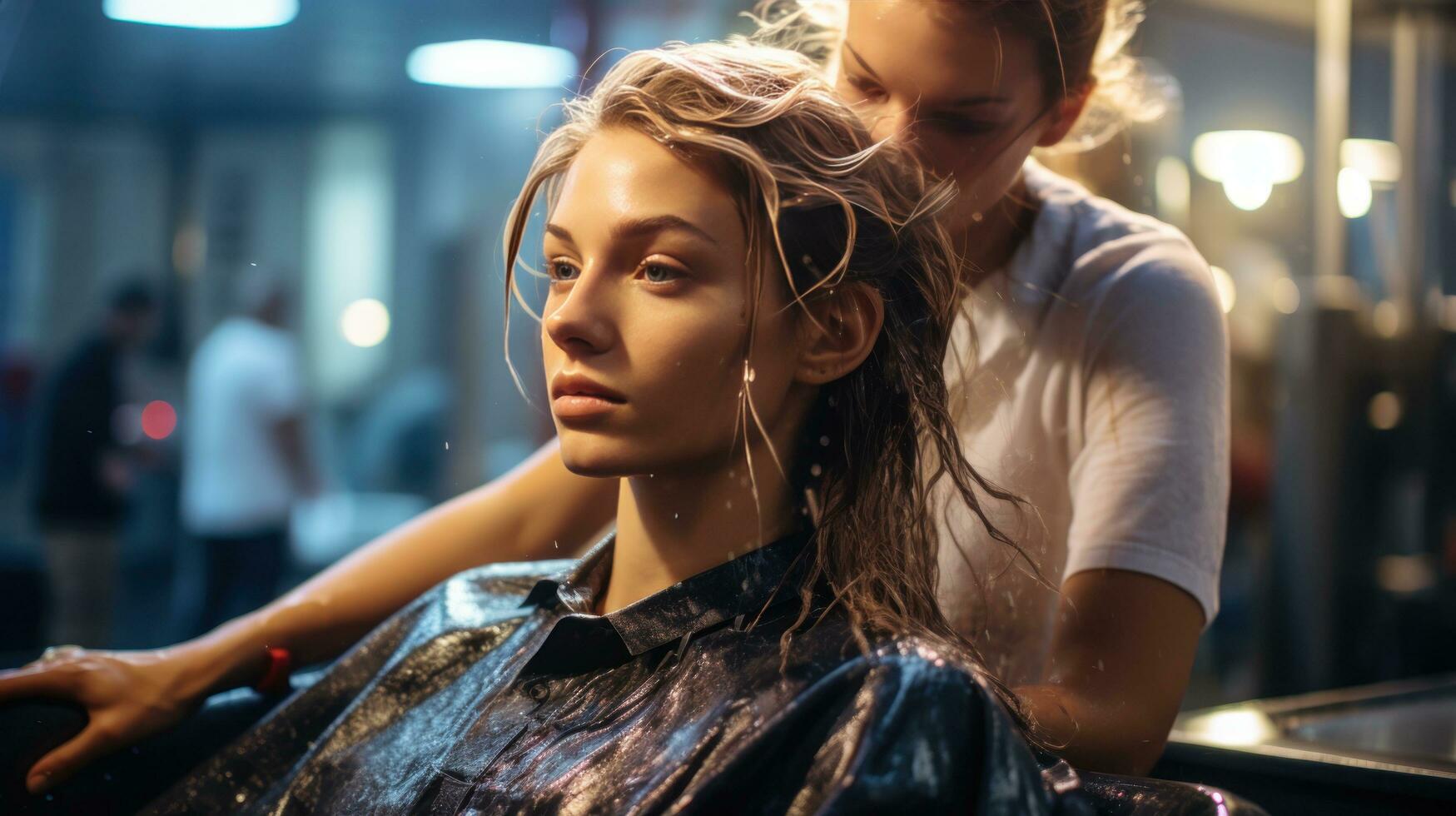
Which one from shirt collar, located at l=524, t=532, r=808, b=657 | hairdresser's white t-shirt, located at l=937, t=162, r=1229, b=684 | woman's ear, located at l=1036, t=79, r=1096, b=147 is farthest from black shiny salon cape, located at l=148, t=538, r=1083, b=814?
woman's ear, located at l=1036, t=79, r=1096, b=147

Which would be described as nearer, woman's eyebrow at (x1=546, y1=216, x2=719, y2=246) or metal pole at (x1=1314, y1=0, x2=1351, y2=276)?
woman's eyebrow at (x1=546, y1=216, x2=719, y2=246)

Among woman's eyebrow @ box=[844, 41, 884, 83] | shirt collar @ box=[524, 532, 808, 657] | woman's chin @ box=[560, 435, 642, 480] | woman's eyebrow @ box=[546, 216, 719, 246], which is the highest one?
woman's eyebrow @ box=[844, 41, 884, 83]

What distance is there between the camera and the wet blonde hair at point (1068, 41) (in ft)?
3.58

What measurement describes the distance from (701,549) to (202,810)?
59 cm

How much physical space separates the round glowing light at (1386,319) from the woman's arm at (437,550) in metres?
3.08

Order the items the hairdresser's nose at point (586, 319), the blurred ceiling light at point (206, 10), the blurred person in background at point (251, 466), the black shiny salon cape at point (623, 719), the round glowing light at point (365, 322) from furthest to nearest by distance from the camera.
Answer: the round glowing light at point (365, 322)
the blurred person in background at point (251, 466)
the blurred ceiling light at point (206, 10)
the hairdresser's nose at point (586, 319)
the black shiny salon cape at point (623, 719)

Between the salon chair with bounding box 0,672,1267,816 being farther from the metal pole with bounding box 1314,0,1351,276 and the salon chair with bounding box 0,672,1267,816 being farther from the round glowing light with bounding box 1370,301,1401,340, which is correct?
the round glowing light with bounding box 1370,301,1401,340

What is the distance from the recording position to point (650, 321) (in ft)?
3.20

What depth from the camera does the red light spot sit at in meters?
5.23

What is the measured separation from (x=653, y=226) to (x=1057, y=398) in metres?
0.43

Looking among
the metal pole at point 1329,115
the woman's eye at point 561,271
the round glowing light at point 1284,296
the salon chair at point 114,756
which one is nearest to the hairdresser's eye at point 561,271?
the woman's eye at point 561,271

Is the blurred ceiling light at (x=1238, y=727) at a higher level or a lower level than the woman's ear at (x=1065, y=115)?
lower

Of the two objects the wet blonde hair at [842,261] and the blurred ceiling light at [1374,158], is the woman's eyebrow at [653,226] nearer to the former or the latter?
the wet blonde hair at [842,261]

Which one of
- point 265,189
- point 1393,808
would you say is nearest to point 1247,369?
point 1393,808
